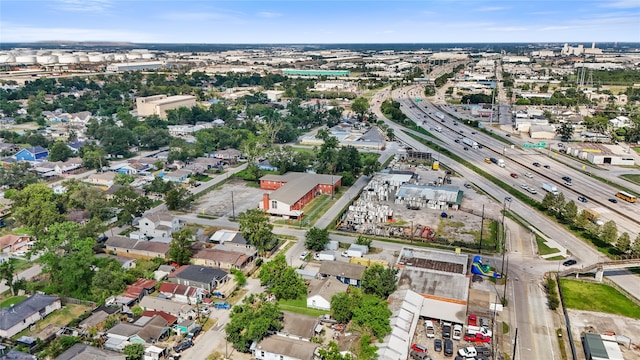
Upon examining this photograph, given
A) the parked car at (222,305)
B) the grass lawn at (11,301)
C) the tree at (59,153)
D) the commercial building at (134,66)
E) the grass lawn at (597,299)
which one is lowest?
the grass lawn at (597,299)

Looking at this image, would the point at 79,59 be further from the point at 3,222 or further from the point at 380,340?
the point at 380,340

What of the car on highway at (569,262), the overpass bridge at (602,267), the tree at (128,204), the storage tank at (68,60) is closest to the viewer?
the overpass bridge at (602,267)

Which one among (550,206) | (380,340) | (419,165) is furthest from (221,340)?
(419,165)

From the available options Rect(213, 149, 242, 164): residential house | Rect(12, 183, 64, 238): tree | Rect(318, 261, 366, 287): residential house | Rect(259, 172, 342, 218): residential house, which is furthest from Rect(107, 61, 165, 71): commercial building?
Rect(318, 261, 366, 287): residential house

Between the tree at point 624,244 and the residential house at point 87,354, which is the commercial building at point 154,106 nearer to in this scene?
the residential house at point 87,354

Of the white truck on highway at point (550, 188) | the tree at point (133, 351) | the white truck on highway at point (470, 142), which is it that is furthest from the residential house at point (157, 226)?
the white truck on highway at point (470, 142)

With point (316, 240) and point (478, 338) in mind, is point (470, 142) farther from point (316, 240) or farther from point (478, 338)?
point (478, 338)
